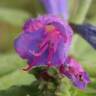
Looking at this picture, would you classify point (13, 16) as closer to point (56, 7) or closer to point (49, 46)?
point (56, 7)

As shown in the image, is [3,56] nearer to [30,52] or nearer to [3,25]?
[3,25]

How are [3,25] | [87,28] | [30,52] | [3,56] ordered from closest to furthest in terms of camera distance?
1. [30,52]
2. [87,28]
3. [3,56]
4. [3,25]

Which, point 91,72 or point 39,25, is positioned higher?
point 39,25

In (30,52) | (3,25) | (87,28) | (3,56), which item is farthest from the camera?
A: (3,25)

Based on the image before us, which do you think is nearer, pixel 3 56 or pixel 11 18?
pixel 3 56

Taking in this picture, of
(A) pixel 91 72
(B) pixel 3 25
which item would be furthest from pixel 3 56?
(A) pixel 91 72

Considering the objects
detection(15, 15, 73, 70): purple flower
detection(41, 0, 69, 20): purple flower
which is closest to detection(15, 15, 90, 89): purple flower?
detection(15, 15, 73, 70): purple flower

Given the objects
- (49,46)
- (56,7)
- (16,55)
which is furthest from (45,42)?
(56,7)

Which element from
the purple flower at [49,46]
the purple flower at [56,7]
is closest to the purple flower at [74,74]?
the purple flower at [49,46]
